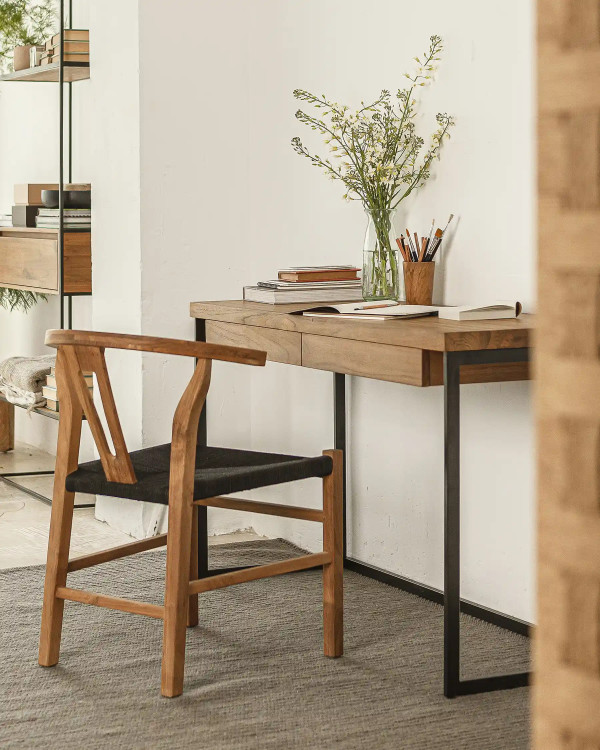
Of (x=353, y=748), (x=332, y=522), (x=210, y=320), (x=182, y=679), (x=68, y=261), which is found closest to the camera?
(x=353, y=748)

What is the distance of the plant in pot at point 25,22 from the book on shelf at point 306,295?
90.1 inches

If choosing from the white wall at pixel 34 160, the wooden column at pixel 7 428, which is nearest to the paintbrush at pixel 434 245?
the white wall at pixel 34 160

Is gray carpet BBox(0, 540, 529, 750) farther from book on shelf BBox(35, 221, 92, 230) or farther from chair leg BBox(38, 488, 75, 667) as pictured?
book on shelf BBox(35, 221, 92, 230)

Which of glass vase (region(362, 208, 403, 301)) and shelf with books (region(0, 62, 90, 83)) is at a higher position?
shelf with books (region(0, 62, 90, 83))

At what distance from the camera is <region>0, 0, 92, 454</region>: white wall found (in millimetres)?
4523

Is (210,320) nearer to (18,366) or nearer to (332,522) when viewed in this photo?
(332,522)

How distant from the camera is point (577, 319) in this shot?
0.87ft

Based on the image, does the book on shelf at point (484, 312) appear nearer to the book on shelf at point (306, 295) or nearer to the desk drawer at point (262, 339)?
the desk drawer at point (262, 339)

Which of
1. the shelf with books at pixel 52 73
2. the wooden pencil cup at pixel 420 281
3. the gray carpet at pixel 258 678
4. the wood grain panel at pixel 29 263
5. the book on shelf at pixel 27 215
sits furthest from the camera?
the book on shelf at pixel 27 215

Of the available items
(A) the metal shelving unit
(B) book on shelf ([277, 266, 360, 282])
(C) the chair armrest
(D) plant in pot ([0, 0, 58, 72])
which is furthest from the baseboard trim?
(D) plant in pot ([0, 0, 58, 72])

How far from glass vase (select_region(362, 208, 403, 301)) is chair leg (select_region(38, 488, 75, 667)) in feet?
3.10

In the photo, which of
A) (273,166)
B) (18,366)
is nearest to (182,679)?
(273,166)

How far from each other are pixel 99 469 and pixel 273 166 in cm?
149

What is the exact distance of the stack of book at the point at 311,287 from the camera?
2.82 m
